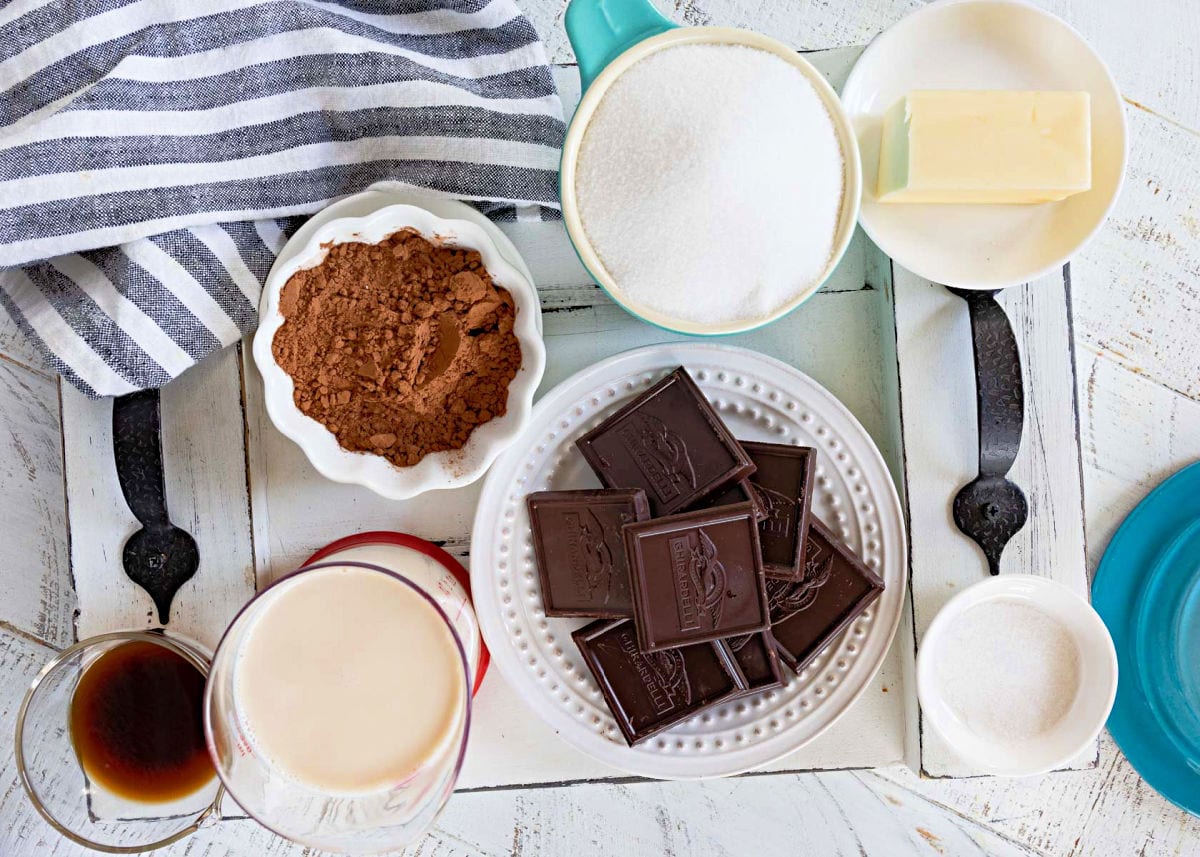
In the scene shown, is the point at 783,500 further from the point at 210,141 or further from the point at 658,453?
the point at 210,141

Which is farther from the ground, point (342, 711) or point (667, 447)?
point (667, 447)

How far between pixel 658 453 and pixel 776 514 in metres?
0.12

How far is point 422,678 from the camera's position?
28.5 inches

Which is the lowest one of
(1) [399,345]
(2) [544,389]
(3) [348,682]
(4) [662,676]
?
(4) [662,676]

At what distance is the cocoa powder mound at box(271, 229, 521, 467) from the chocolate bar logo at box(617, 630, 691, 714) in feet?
0.87

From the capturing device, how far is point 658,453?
2.63 ft

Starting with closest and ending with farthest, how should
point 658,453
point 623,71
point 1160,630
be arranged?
point 623,71
point 658,453
point 1160,630

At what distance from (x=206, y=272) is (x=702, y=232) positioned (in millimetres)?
460

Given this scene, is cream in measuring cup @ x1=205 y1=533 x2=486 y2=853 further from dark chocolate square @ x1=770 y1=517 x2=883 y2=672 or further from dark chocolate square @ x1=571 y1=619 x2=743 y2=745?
dark chocolate square @ x1=770 y1=517 x2=883 y2=672

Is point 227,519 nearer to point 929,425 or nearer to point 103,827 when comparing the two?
point 103,827

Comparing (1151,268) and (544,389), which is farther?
(1151,268)

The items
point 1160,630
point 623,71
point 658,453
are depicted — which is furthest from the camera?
point 1160,630

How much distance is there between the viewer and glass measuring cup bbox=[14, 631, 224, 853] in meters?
0.80

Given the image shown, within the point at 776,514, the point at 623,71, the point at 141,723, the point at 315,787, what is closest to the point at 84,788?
the point at 141,723
